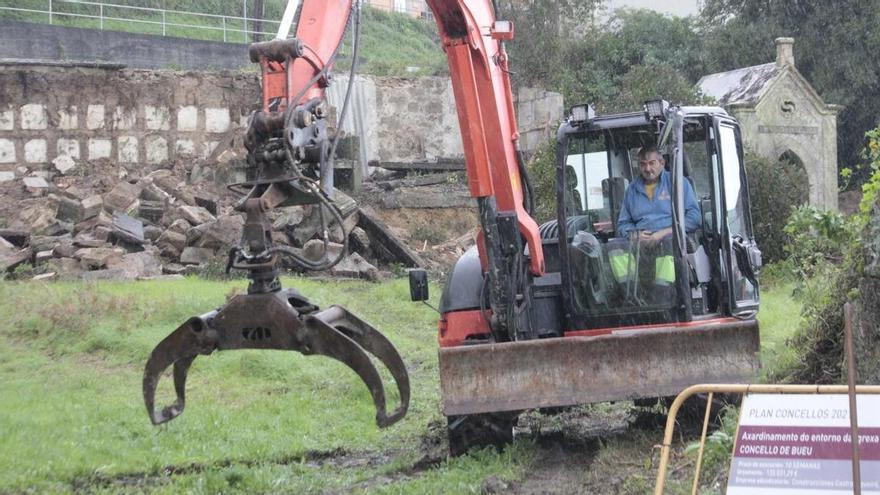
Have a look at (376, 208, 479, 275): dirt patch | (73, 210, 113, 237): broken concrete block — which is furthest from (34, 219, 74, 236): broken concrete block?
(376, 208, 479, 275): dirt patch

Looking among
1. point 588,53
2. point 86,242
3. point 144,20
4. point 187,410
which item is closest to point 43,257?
point 86,242

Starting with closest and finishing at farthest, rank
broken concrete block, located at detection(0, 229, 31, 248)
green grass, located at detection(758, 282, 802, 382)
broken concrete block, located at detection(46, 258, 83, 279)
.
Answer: green grass, located at detection(758, 282, 802, 382)
broken concrete block, located at detection(46, 258, 83, 279)
broken concrete block, located at detection(0, 229, 31, 248)

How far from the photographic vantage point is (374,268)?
2027cm

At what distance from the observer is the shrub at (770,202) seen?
2278cm

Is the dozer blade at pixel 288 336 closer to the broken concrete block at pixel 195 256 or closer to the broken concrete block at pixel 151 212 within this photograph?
the broken concrete block at pixel 195 256

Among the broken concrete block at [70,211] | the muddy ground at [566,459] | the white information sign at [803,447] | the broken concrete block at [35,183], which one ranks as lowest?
Answer: the muddy ground at [566,459]

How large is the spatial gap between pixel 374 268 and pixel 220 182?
19.6 feet

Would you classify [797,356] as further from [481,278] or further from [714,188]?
[481,278]

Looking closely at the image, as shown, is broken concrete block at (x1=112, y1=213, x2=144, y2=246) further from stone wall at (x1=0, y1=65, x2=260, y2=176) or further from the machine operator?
the machine operator

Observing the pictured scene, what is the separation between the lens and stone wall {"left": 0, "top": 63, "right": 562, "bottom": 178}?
25094 mm

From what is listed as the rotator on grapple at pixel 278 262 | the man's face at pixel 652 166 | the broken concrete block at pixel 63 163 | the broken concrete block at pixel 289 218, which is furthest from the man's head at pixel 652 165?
the broken concrete block at pixel 63 163

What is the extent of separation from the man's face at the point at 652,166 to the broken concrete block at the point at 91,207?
15316 millimetres

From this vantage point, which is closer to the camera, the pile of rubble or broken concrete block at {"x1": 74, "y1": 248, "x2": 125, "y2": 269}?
broken concrete block at {"x1": 74, "y1": 248, "x2": 125, "y2": 269}

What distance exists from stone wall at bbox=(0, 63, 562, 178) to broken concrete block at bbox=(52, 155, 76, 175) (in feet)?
0.26
